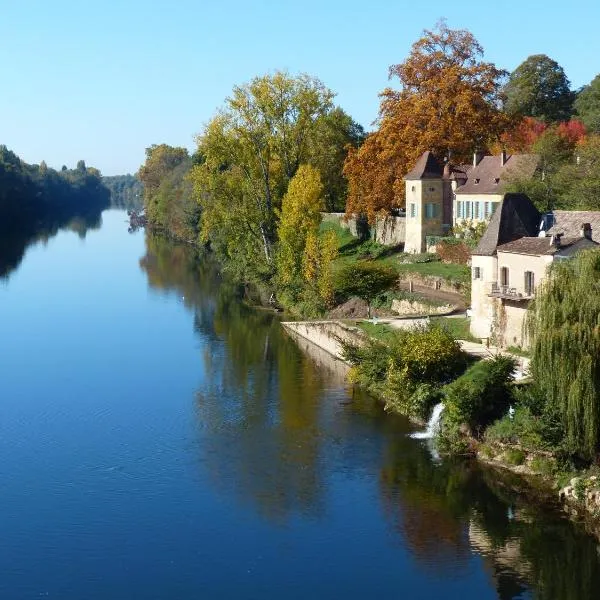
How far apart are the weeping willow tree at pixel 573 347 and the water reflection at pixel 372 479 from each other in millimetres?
2354

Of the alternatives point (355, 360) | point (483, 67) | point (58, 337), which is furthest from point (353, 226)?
point (355, 360)

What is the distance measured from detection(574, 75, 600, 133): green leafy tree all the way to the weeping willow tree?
44.3 m

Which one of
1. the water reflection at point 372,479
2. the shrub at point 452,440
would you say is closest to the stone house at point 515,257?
the shrub at point 452,440

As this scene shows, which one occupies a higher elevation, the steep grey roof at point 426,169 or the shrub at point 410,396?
the steep grey roof at point 426,169

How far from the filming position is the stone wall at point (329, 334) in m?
40.3

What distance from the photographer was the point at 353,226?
66.9m

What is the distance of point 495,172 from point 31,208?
362ft

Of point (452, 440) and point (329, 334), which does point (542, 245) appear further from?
point (329, 334)

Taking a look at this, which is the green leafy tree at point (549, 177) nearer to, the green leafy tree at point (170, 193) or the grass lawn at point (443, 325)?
the grass lawn at point (443, 325)

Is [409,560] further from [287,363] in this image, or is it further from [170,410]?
[287,363]

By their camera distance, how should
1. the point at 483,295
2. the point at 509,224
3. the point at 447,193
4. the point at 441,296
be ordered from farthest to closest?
the point at 447,193 → the point at 441,296 → the point at 509,224 → the point at 483,295

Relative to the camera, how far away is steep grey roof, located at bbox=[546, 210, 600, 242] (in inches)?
→ 1346

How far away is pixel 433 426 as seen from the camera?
97.8ft

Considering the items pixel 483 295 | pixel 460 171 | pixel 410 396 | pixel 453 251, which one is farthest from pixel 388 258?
pixel 410 396
